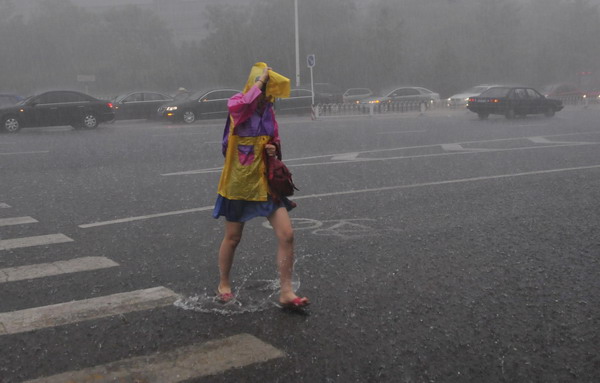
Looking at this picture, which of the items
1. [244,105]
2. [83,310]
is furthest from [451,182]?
[83,310]

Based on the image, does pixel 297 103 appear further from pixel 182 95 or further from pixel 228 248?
pixel 228 248

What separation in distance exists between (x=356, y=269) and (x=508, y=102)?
75.3 feet

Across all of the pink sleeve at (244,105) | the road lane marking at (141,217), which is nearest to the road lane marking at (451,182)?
the road lane marking at (141,217)

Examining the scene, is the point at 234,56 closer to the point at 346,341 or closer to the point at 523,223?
the point at 523,223

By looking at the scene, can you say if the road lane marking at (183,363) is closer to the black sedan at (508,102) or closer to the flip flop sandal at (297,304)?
the flip flop sandal at (297,304)

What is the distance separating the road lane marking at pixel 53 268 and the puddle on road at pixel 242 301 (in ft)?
4.33

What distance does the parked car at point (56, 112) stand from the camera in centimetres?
2297

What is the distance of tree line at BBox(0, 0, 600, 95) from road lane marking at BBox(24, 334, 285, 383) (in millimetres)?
40794

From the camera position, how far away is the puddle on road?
15.6 feet

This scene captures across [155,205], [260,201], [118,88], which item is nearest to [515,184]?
[155,205]

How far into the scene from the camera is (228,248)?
484cm

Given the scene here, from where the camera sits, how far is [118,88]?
153ft

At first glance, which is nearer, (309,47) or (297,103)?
(297,103)

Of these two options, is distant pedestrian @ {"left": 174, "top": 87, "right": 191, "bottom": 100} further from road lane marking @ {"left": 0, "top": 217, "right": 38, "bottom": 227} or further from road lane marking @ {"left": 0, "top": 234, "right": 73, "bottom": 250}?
road lane marking @ {"left": 0, "top": 234, "right": 73, "bottom": 250}
